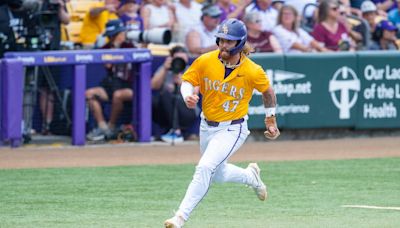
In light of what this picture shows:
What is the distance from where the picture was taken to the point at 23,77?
14031mm

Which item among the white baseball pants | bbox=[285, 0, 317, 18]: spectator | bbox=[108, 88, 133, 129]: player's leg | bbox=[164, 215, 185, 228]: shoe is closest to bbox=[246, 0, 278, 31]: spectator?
bbox=[285, 0, 317, 18]: spectator

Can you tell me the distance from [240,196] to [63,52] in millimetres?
4751

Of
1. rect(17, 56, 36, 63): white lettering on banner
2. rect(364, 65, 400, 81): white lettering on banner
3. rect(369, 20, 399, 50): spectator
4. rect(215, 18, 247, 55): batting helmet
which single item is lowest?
rect(364, 65, 400, 81): white lettering on banner

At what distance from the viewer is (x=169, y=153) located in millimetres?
14023

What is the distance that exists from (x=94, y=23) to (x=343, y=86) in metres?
3.89

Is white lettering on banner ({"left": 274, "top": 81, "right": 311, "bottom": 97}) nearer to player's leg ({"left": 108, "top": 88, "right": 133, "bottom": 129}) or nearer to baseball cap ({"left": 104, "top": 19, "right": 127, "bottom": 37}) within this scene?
player's leg ({"left": 108, "top": 88, "right": 133, "bottom": 129})

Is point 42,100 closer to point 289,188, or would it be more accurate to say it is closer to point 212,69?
point 289,188

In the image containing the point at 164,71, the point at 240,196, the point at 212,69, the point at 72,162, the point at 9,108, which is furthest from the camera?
the point at 164,71

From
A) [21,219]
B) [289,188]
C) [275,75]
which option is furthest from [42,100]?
[21,219]

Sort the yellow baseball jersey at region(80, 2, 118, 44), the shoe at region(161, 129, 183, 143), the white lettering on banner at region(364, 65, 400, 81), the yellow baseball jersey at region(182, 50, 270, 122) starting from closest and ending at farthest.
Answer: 1. the yellow baseball jersey at region(182, 50, 270, 122)
2. the shoe at region(161, 129, 183, 143)
3. the yellow baseball jersey at region(80, 2, 118, 44)
4. the white lettering on banner at region(364, 65, 400, 81)

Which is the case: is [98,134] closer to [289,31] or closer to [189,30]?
[189,30]

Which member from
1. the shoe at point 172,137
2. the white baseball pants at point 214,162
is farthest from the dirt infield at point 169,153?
the white baseball pants at point 214,162

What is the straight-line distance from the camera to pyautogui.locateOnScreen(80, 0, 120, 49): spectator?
15.2 m

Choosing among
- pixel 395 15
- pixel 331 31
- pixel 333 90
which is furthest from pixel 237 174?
pixel 395 15
